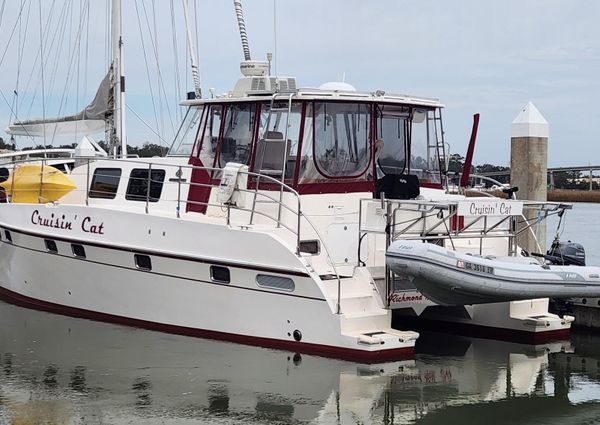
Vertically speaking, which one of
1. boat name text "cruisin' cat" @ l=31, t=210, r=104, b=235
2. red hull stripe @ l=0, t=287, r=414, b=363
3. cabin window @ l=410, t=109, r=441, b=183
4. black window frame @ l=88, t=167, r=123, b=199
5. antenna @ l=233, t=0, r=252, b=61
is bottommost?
red hull stripe @ l=0, t=287, r=414, b=363

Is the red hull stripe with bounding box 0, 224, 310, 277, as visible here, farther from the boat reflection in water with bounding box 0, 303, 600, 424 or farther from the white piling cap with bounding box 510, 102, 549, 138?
the white piling cap with bounding box 510, 102, 549, 138

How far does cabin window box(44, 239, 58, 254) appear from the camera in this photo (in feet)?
38.8

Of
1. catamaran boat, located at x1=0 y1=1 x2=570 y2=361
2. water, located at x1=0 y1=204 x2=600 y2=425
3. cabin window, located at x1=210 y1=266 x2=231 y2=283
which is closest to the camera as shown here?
water, located at x1=0 y1=204 x2=600 y2=425

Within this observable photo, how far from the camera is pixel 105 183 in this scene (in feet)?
41.3

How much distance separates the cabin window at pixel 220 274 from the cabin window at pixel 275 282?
404 mm

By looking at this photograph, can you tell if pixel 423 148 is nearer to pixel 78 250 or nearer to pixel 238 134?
pixel 238 134

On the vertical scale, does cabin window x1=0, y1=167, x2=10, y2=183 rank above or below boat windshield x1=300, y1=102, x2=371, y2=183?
below

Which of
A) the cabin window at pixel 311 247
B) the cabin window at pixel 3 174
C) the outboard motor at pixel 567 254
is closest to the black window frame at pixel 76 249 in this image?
the cabin window at pixel 311 247

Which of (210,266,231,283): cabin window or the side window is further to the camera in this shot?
the side window

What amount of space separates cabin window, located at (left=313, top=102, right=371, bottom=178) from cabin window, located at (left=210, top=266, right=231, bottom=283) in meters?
1.60

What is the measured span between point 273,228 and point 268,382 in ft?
5.98

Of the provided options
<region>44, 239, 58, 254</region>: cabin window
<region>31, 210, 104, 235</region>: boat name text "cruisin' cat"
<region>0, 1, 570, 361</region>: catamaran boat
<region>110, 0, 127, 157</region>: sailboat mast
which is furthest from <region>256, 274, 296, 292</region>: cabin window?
<region>110, 0, 127, 157</region>: sailboat mast

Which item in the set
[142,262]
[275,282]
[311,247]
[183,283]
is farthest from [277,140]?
[142,262]

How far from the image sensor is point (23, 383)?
9031 mm
